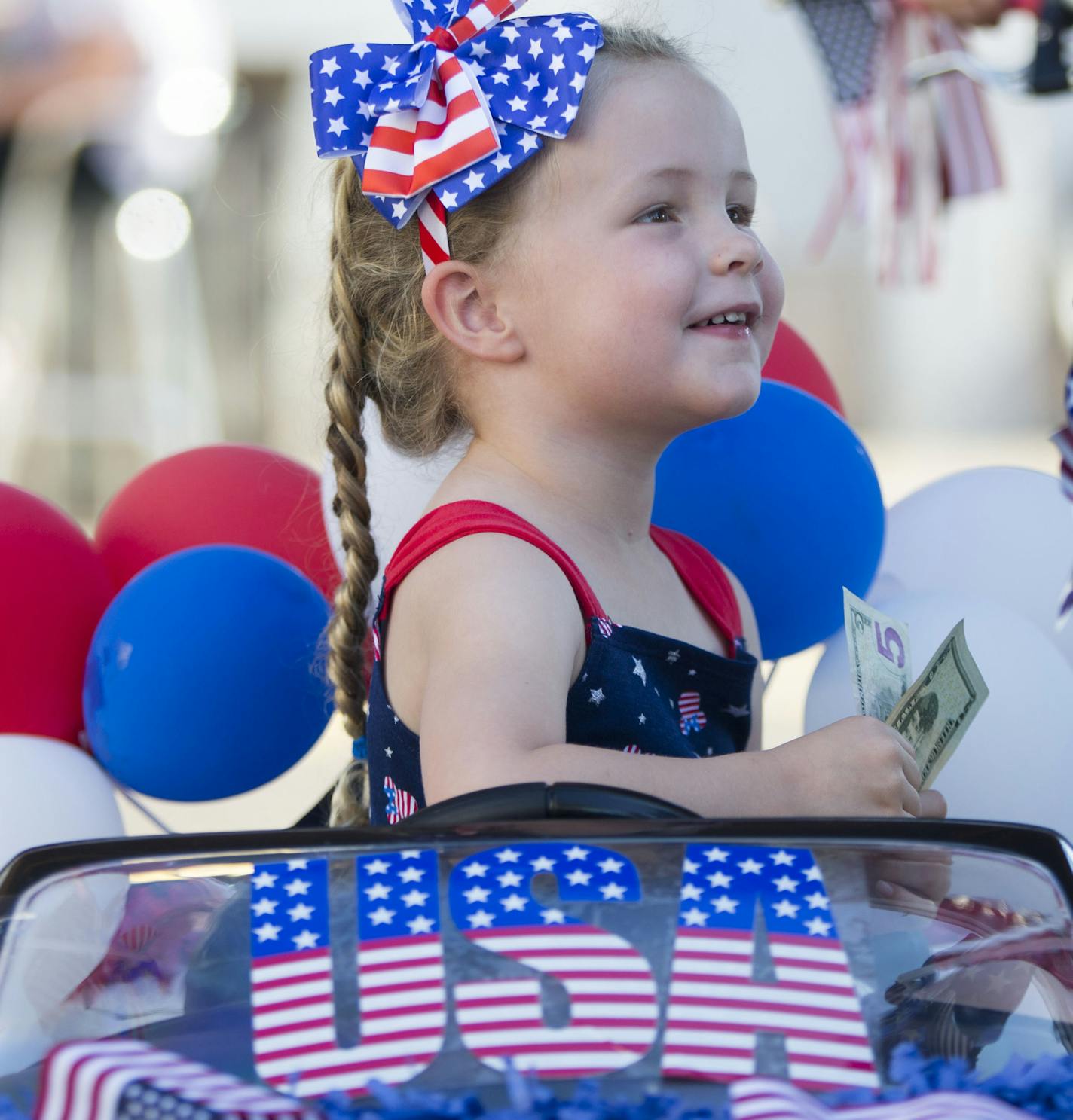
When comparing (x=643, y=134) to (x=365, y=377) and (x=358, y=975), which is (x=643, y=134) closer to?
(x=365, y=377)

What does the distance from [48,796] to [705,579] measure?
650mm

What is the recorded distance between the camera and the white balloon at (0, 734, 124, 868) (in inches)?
54.2

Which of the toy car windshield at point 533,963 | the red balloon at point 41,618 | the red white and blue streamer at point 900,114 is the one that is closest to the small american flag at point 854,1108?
the toy car windshield at point 533,963

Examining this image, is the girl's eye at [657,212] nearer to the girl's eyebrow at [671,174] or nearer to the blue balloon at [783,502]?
the girl's eyebrow at [671,174]

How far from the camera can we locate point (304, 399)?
245 centimetres

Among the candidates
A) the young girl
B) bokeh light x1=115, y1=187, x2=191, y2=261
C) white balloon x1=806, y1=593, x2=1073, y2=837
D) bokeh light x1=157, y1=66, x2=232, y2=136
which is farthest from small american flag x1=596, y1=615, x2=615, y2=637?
bokeh light x1=115, y1=187, x2=191, y2=261

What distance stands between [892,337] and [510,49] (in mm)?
7377

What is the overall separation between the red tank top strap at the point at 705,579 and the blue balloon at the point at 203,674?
367 mm

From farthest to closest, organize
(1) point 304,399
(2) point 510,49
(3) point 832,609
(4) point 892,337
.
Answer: (4) point 892,337, (1) point 304,399, (3) point 832,609, (2) point 510,49

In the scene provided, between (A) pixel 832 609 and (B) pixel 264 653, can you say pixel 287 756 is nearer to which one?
(B) pixel 264 653

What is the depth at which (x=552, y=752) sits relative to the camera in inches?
36.7

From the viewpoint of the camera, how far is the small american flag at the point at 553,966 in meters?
0.66

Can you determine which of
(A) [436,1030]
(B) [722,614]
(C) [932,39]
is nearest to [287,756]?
(B) [722,614]

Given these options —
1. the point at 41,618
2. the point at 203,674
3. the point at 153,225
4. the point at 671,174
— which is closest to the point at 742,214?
the point at 671,174
